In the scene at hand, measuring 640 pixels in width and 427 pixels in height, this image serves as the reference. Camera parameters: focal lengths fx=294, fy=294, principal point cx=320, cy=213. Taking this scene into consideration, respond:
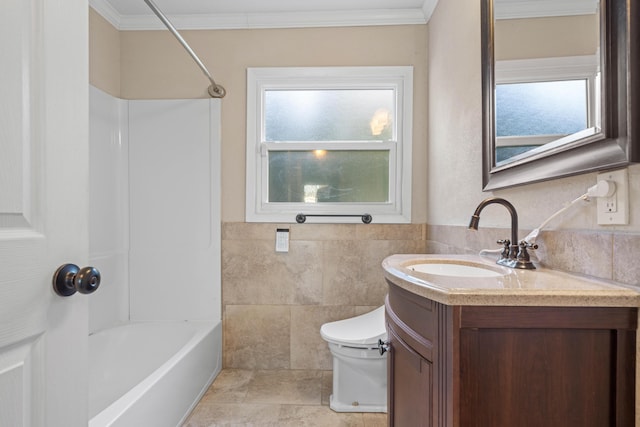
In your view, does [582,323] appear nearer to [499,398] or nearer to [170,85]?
[499,398]

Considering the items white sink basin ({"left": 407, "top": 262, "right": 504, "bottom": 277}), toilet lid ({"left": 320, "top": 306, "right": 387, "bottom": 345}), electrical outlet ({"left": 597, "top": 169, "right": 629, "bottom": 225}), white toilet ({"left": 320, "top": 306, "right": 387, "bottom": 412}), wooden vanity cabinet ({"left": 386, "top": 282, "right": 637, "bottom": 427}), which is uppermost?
electrical outlet ({"left": 597, "top": 169, "right": 629, "bottom": 225})

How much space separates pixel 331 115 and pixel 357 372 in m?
1.66

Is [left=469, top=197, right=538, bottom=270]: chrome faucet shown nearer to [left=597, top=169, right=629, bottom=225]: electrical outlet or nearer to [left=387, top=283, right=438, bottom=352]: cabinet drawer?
[left=597, top=169, right=629, bottom=225]: electrical outlet

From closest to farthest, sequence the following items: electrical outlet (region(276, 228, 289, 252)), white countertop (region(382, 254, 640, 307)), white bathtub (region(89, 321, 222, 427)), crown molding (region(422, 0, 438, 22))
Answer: white countertop (region(382, 254, 640, 307)) → white bathtub (region(89, 321, 222, 427)) → crown molding (region(422, 0, 438, 22)) → electrical outlet (region(276, 228, 289, 252))

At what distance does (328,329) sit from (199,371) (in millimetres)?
803

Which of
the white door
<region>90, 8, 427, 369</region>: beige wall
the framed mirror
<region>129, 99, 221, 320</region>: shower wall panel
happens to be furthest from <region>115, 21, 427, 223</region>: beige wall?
Answer: the white door

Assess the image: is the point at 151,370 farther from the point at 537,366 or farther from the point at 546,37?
the point at 546,37

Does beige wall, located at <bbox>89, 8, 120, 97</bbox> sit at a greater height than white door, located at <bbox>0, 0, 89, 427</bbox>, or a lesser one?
greater

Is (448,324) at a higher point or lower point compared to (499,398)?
higher

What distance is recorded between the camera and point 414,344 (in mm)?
807

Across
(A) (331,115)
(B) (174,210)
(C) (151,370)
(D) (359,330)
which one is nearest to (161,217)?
(B) (174,210)

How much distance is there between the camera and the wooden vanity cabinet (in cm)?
63

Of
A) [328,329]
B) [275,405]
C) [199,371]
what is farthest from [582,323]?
[199,371]

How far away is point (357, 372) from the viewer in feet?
5.39
